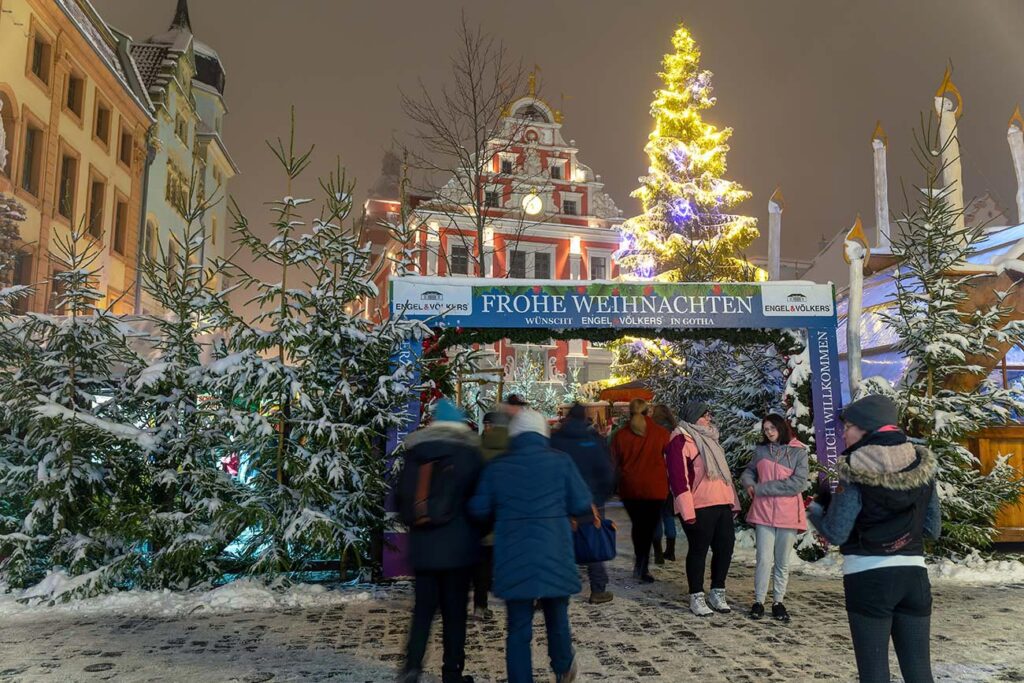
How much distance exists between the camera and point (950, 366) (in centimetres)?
955

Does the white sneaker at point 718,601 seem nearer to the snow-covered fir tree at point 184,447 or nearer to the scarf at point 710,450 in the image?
the scarf at point 710,450

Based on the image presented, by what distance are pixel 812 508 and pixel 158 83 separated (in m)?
34.2

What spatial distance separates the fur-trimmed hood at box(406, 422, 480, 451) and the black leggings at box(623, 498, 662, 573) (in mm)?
4182

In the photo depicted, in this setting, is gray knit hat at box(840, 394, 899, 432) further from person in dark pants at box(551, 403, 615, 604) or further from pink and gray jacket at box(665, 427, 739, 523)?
person in dark pants at box(551, 403, 615, 604)

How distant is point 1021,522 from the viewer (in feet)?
31.6

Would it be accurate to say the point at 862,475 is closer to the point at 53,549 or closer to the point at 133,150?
the point at 53,549

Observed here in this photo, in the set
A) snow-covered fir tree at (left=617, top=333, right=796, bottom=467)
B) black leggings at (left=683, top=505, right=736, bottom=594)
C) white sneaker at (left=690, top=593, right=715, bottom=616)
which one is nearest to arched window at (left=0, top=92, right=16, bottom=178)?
snow-covered fir tree at (left=617, top=333, right=796, bottom=467)

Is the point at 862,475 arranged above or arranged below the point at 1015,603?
above

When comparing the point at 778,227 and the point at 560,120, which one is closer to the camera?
the point at 778,227

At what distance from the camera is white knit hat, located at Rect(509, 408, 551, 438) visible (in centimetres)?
455

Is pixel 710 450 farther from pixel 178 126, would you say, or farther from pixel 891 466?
pixel 178 126

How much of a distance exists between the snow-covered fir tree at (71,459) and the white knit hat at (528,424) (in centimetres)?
511

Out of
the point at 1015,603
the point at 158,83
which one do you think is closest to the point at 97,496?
the point at 1015,603

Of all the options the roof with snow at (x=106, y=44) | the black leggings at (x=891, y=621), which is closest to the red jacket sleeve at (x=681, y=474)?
the black leggings at (x=891, y=621)
